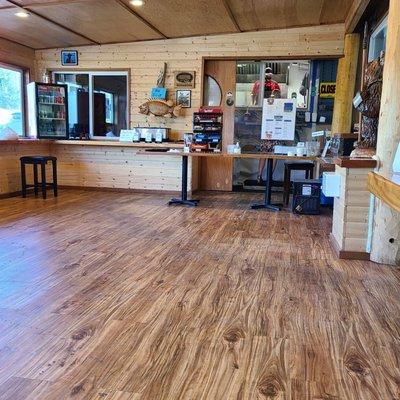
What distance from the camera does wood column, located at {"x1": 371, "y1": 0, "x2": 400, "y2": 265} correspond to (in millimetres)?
3115

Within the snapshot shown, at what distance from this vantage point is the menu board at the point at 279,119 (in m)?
6.47

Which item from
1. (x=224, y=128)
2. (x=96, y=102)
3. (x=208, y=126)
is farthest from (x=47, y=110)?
(x=224, y=128)

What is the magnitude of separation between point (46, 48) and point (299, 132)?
16.0ft

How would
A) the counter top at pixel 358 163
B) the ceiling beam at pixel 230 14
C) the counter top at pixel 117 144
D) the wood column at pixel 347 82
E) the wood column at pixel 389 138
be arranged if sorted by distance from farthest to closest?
the counter top at pixel 117 144
the wood column at pixel 347 82
the ceiling beam at pixel 230 14
the counter top at pixel 358 163
the wood column at pixel 389 138

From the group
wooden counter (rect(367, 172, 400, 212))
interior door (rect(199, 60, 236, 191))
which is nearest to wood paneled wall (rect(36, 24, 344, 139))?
interior door (rect(199, 60, 236, 191))

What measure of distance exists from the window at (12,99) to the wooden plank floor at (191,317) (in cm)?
329

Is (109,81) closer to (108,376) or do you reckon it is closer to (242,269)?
(242,269)

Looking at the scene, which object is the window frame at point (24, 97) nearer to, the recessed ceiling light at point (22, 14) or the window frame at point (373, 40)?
the recessed ceiling light at point (22, 14)

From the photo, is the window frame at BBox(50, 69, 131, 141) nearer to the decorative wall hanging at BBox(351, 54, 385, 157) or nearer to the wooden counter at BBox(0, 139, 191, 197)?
the wooden counter at BBox(0, 139, 191, 197)

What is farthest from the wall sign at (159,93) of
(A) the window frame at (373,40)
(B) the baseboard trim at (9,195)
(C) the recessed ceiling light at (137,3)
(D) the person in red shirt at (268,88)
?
(A) the window frame at (373,40)

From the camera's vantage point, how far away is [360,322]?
222 centimetres

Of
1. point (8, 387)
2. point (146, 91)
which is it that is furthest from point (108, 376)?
point (146, 91)

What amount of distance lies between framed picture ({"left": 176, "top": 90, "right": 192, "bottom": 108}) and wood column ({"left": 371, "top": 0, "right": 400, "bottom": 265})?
4091 mm

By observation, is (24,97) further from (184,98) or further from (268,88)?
(268,88)
